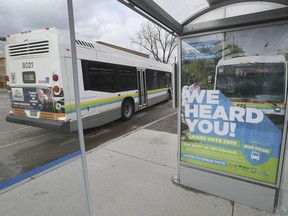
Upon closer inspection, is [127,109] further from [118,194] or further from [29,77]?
[118,194]

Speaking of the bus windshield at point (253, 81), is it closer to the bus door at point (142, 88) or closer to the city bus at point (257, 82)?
the city bus at point (257, 82)

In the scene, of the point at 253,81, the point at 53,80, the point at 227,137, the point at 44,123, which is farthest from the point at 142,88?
the point at 253,81

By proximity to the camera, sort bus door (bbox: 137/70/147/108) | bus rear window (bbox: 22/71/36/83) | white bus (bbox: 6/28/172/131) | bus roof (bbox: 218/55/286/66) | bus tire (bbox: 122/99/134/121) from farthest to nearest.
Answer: bus door (bbox: 137/70/147/108)
bus tire (bbox: 122/99/134/121)
bus rear window (bbox: 22/71/36/83)
white bus (bbox: 6/28/172/131)
bus roof (bbox: 218/55/286/66)

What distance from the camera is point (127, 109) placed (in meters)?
7.45

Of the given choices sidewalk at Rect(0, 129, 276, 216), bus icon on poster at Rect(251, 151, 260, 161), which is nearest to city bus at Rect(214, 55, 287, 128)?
bus icon on poster at Rect(251, 151, 260, 161)

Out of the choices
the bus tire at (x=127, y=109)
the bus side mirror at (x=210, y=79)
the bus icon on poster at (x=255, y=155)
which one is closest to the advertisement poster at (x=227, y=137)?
the bus icon on poster at (x=255, y=155)

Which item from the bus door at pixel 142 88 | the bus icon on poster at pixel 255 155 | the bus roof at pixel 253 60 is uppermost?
the bus roof at pixel 253 60

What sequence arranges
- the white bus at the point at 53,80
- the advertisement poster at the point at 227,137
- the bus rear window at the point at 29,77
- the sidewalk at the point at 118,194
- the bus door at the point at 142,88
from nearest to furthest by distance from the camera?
the advertisement poster at the point at 227,137 < the sidewalk at the point at 118,194 < the white bus at the point at 53,80 < the bus rear window at the point at 29,77 < the bus door at the point at 142,88

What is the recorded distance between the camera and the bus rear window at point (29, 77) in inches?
174

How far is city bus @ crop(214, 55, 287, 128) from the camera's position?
1931mm

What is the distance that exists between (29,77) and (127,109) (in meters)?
3.80

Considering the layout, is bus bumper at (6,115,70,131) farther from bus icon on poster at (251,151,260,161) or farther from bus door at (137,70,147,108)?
→ bus door at (137,70,147,108)

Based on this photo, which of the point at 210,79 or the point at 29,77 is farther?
the point at 29,77

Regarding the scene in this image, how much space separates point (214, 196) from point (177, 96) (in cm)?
148
